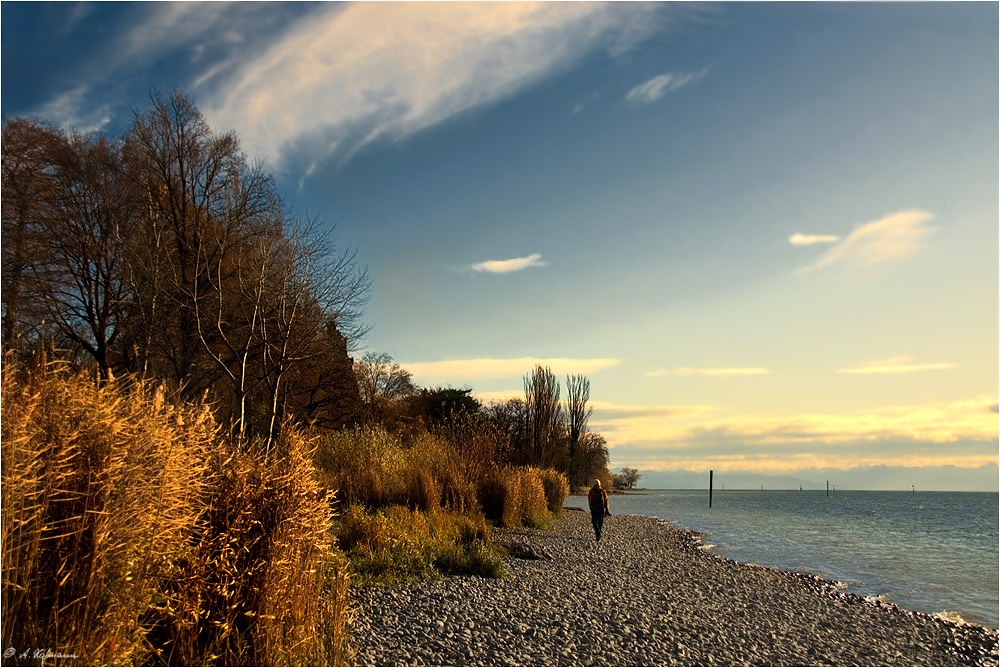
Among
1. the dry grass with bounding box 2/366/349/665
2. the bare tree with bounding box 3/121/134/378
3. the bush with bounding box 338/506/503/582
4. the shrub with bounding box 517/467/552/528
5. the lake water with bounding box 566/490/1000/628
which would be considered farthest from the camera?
the bare tree with bounding box 3/121/134/378

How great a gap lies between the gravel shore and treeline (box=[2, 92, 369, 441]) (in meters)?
10.2

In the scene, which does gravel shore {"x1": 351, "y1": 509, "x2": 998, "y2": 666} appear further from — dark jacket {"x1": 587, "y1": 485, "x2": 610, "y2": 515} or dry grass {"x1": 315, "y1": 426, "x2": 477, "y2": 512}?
dark jacket {"x1": 587, "y1": 485, "x2": 610, "y2": 515}

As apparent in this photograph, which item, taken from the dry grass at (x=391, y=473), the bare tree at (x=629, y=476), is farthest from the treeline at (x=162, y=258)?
the bare tree at (x=629, y=476)

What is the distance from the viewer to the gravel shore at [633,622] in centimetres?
664

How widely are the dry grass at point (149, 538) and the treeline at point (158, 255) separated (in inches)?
526

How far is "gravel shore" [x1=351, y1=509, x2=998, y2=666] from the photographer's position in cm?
664

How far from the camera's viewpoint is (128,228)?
66.6ft

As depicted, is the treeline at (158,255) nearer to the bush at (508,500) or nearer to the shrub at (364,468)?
the shrub at (364,468)

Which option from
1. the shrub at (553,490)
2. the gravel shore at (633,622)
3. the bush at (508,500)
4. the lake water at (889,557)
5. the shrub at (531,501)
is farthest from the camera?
the shrub at (553,490)

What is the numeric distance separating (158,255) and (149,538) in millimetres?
16540

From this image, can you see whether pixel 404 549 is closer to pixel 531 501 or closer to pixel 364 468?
pixel 364 468

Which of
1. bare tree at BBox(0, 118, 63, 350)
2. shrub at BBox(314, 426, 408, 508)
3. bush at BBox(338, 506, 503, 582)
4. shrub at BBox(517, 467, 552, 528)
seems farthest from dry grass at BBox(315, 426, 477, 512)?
bare tree at BBox(0, 118, 63, 350)

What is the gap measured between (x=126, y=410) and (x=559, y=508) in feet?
74.1

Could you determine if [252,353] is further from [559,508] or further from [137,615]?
[137,615]
